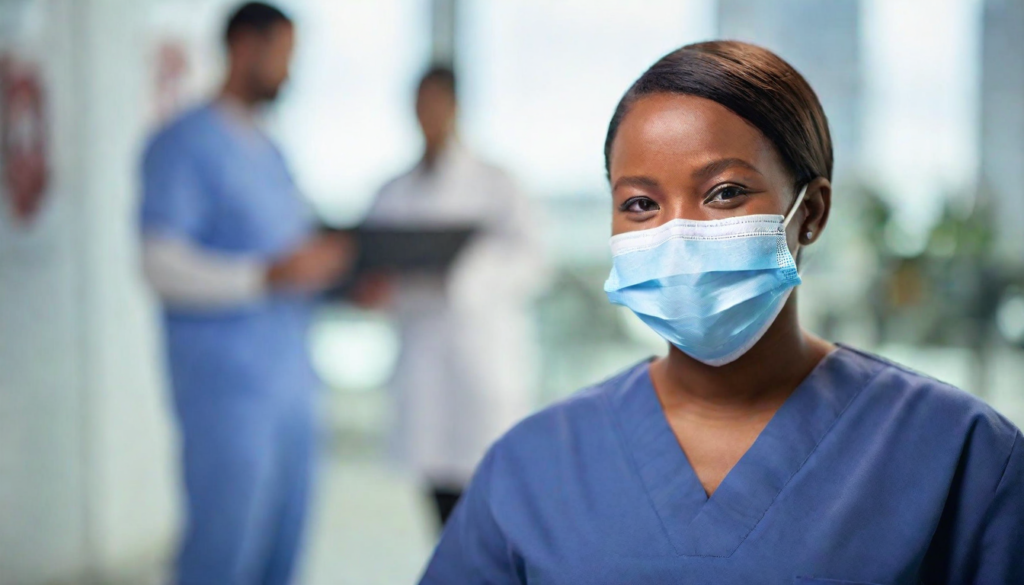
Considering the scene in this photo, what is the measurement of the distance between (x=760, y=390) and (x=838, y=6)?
254 cm

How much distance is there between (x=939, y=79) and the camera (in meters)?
2.96

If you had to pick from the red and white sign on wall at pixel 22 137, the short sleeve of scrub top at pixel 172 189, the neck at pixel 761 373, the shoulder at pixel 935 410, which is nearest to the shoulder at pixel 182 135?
the short sleeve of scrub top at pixel 172 189

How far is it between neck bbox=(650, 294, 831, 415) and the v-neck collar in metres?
0.02

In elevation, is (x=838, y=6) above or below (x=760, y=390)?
above

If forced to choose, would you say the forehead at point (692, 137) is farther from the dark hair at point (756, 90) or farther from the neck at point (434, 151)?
the neck at point (434, 151)

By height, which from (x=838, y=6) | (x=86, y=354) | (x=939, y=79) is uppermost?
(x=838, y=6)

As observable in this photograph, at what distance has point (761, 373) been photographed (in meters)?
0.94

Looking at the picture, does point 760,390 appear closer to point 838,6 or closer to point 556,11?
point 838,6

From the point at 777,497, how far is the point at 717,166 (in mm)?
310

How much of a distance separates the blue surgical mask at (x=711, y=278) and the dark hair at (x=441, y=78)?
1.50 meters

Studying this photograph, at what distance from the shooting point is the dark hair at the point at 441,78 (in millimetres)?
2332

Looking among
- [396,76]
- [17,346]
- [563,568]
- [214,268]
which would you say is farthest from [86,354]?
[563,568]

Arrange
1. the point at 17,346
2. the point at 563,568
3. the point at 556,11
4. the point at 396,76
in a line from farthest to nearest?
the point at 396,76 < the point at 556,11 < the point at 17,346 < the point at 563,568

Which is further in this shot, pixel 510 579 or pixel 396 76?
pixel 396 76
